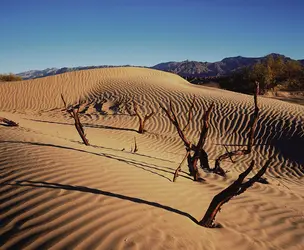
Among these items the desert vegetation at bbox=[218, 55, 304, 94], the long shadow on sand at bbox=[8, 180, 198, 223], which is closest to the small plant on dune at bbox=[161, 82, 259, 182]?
the long shadow on sand at bbox=[8, 180, 198, 223]

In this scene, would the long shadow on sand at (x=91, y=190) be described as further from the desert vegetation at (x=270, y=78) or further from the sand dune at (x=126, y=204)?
the desert vegetation at (x=270, y=78)

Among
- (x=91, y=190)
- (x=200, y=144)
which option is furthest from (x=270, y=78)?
(x=91, y=190)

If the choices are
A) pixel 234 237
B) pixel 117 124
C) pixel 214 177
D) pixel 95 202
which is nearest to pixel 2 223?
pixel 95 202

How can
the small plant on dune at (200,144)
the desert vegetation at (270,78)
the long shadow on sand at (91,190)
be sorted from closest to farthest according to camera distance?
the long shadow on sand at (91,190) < the small plant on dune at (200,144) < the desert vegetation at (270,78)

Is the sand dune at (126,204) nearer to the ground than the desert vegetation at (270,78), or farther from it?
nearer to the ground

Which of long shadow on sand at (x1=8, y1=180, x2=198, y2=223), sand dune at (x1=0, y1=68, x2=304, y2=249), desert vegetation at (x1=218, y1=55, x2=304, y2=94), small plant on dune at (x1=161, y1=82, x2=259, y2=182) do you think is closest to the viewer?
sand dune at (x1=0, y1=68, x2=304, y2=249)

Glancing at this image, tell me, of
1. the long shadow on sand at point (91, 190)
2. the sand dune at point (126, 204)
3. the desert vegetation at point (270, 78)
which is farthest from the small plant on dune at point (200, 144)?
the desert vegetation at point (270, 78)

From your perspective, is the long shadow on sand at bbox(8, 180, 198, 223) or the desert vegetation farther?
the desert vegetation

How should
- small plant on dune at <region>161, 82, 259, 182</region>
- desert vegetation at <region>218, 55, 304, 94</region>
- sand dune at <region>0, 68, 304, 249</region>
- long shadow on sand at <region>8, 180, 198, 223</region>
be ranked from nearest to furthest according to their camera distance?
sand dune at <region>0, 68, 304, 249</region> < long shadow on sand at <region>8, 180, 198, 223</region> < small plant on dune at <region>161, 82, 259, 182</region> < desert vegetation at <region>218, 55, 304, 94</region>

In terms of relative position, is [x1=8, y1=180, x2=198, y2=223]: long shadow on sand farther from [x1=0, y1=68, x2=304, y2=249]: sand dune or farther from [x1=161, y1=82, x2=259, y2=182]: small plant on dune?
[x1=161, y1=82, x2=259, y2=182]: small plant on dune

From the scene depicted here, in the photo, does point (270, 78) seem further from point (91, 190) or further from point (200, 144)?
point (91, 190)

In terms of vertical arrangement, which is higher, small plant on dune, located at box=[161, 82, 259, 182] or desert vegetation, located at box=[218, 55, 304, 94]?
desert vegetation, located at box=[218, 55, 304, 94]

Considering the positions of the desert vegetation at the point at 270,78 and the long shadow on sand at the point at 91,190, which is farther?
the desert vegetation at the point at 270,78

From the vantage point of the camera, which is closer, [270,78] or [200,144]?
[200,144]
